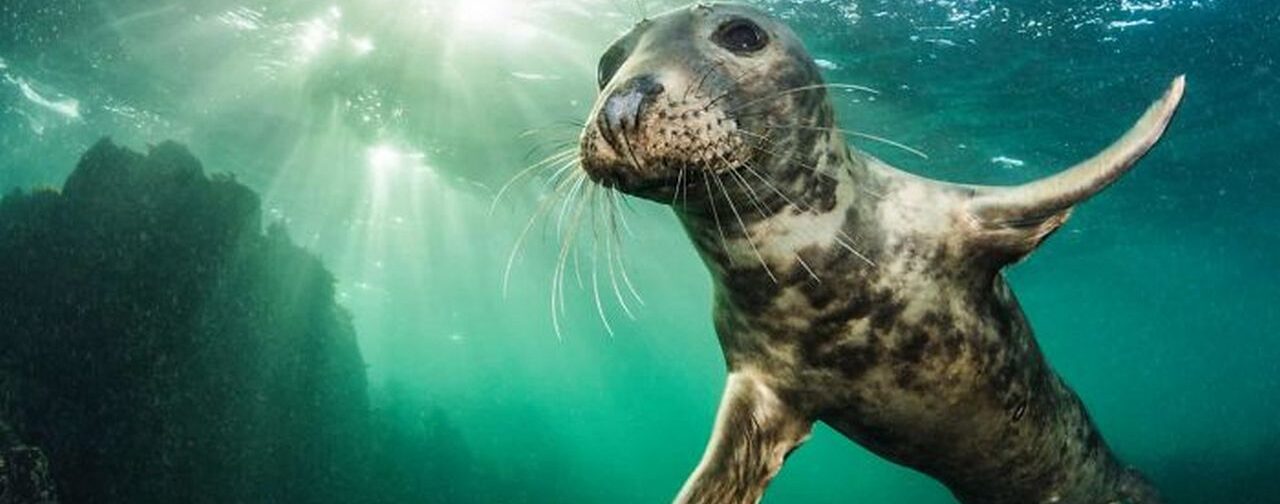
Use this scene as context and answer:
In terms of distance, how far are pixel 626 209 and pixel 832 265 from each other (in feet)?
54.2

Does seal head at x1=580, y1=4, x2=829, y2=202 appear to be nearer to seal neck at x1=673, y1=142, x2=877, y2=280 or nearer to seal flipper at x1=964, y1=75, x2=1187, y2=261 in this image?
seal neck at x1=673, y1=142, x2=877, y2=280

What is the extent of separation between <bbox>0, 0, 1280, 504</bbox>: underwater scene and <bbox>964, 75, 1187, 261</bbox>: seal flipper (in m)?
0.01

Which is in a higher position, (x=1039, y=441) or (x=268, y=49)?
(x=1039, y=441)

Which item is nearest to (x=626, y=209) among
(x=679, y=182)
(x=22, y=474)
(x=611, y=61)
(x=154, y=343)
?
(x=154, y=343)

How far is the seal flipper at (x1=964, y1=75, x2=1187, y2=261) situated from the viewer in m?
2.42

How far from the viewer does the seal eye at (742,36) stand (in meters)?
2.62

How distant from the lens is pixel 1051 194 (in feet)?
8.36

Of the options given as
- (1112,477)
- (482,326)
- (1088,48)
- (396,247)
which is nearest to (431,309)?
(482,326)

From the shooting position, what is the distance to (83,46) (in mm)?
14320

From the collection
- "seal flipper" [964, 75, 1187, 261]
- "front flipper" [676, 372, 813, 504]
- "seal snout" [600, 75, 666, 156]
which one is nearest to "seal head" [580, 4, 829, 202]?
"seal snout" [600, 75, 666, 156]

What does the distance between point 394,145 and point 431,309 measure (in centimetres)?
2827

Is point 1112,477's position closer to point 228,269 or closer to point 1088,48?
point 1088,48

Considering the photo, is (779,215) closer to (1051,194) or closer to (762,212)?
(762,212)

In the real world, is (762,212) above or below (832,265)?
above
